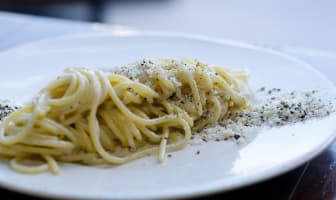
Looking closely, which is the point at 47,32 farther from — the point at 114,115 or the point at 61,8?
the point at 61,8

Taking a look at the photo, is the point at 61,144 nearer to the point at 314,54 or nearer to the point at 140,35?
the point at 140,35

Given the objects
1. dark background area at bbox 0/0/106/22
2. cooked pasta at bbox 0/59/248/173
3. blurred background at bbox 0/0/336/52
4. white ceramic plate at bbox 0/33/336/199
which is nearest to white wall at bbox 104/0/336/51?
blurred background at bbox 0/0/336/52

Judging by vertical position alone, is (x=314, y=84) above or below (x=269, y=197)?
above

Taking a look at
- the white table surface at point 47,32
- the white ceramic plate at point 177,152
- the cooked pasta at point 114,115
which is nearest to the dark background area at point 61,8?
the white table surface at point 47,32

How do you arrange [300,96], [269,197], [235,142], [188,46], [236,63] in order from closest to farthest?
[269,197] → [235,142] → [300,96] → [236,63] → [188,46]

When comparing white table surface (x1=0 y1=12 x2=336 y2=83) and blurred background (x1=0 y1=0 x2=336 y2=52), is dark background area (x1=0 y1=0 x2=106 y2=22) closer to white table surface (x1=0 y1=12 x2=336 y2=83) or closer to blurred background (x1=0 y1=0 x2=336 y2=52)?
blurred background (x1=0 y1=0 x2=336 y2=52)

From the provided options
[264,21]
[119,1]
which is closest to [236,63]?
[264,21]

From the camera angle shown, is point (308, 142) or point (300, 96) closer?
point (308, 142)
